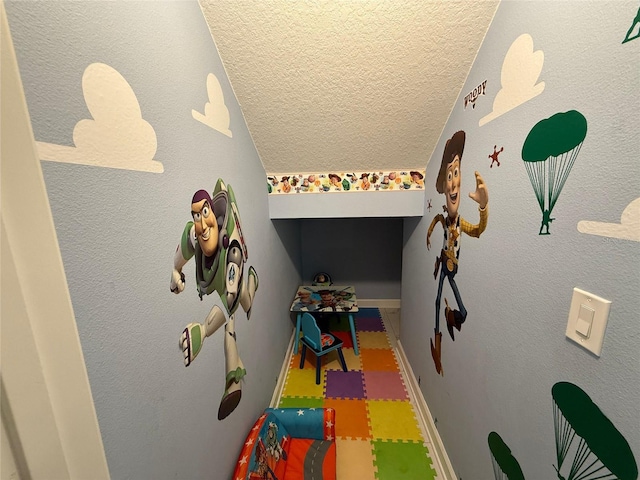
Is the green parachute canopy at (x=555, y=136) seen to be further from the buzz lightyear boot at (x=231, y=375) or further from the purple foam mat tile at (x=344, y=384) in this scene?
the purple foam mat tile at (x=344, y=384)

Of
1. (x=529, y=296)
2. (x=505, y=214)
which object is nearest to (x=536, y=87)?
(x=505, y=214)

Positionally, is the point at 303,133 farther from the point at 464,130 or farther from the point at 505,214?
the point at 505,214

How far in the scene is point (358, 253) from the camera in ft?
10.9

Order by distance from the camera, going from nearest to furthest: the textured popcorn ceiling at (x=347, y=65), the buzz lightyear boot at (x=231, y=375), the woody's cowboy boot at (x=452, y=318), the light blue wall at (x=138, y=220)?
the light blue wall at (x=138, y=220) < the textured popcorn ceiling at (x=347, y=65) < the buzz lightyear boot at (x=231, y=375) < the woody's cowboy boot at (x=452, y=318)

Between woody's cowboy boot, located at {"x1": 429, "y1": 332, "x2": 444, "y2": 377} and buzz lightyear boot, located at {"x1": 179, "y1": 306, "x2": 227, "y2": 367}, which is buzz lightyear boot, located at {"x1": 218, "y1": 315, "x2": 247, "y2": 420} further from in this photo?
woody's cowboy boot, located at {"x1": 429, "y1": 332, "x2": 444, "y2": 377}

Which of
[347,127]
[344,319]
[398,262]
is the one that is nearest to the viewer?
[347,127]

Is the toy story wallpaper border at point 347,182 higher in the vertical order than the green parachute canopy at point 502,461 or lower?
higher

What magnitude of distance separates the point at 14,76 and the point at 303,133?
3.75 ft

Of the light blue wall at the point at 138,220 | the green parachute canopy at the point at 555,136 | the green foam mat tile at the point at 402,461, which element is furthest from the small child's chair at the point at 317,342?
the green parachute canopy at the point at 555,136

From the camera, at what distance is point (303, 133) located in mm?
1392

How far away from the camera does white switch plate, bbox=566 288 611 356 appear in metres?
0.53

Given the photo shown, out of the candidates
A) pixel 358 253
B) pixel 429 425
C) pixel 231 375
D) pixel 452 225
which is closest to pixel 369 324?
pixel 358 253

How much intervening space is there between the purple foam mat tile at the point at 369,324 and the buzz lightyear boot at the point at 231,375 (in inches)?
73.4

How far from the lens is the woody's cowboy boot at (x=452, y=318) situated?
1.19 metres
